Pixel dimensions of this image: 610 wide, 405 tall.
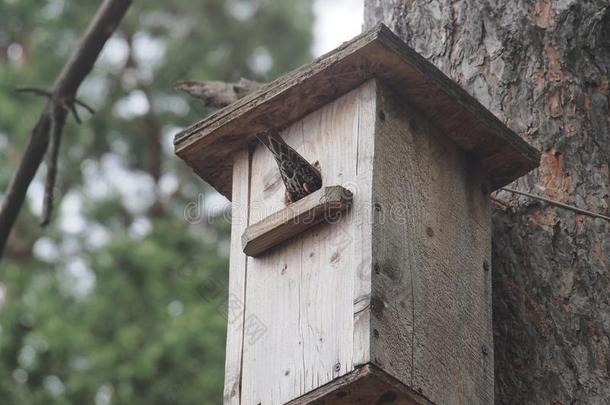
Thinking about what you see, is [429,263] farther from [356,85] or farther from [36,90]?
[36,90]

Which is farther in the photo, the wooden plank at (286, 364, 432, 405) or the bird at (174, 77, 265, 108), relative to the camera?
the bird at (174, 77, 265, 108)

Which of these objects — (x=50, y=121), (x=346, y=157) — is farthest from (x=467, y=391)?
(x=50, y=121)

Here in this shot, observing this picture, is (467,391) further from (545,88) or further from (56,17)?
(56,17)

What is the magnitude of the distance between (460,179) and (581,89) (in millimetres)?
475

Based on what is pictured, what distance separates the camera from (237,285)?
301cm

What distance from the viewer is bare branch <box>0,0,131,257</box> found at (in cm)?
395

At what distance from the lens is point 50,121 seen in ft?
13.3

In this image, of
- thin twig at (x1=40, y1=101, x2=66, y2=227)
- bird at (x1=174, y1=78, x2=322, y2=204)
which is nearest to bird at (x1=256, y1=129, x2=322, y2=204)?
bird at (x1=174, y1=78, x2=322, y2=204)

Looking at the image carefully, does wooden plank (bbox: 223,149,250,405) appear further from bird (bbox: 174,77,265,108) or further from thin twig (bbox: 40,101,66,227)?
thin twig (bbox: 40,101,66,227)

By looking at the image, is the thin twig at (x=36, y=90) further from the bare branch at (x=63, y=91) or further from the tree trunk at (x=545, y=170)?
the tree trunk at (x=545, y=170)

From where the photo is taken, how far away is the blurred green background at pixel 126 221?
334 inches

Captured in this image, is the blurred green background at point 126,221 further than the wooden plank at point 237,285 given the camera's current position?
Yes

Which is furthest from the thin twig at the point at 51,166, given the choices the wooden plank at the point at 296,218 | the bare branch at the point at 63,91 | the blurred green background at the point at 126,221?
the blurred green background at the point at 126,221

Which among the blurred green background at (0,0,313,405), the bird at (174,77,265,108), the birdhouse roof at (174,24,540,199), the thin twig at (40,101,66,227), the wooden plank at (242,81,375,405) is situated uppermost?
the blurred green background at (0,0,313,405)
